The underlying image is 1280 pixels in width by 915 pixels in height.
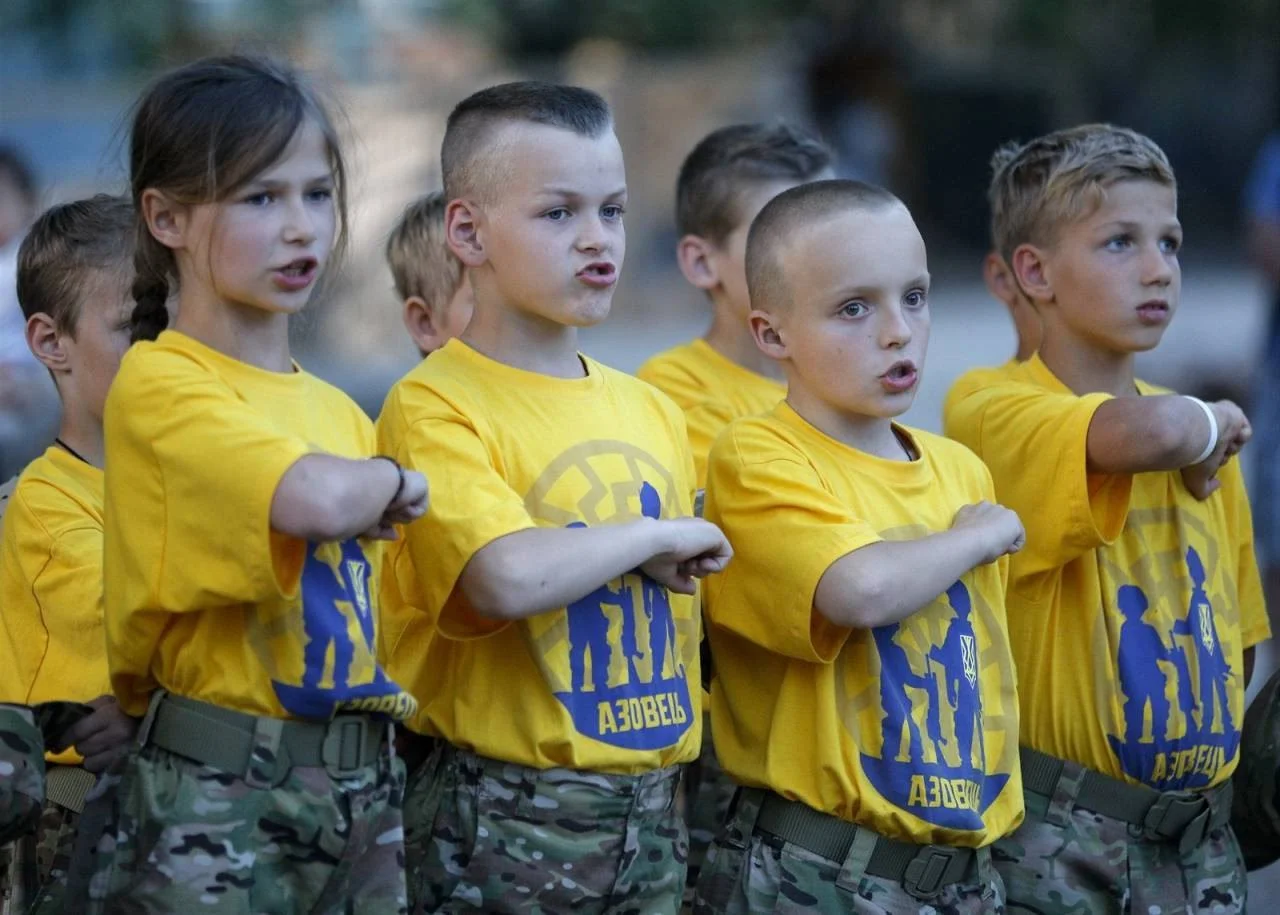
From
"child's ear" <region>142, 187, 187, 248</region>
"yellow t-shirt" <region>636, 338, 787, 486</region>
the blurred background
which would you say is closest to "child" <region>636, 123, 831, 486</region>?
"yellow t-shirt" <region>636, 338, 787, 486</region>

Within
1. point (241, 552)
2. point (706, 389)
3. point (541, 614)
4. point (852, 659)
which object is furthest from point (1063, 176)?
point (241, 552)

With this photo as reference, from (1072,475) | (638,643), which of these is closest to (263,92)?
(638,643)

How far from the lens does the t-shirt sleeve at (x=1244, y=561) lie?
3.95m

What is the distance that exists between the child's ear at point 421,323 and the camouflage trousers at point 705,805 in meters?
1.10

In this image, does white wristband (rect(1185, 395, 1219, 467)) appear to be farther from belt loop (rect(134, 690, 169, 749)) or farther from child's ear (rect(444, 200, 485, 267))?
belt loop (rect(134, 690, 169, 749))

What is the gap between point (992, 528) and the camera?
10.8ft

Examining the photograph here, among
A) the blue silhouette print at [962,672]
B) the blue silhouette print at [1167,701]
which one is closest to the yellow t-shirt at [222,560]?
the blue silhouette print at [962,672]

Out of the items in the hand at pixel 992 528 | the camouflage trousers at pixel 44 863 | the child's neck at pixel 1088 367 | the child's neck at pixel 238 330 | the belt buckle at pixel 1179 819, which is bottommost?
the camouflage trousers at pixel 44 863

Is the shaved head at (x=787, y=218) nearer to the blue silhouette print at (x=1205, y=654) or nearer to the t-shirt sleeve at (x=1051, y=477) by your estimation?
the t-shirt sleeve at (x=1051, y=477)

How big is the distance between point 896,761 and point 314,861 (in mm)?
1066

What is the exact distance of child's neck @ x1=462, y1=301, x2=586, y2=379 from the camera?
11.0 feet

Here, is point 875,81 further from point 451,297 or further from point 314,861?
point 314,861

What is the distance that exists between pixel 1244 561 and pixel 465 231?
6.26 feet

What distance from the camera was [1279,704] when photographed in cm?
403
